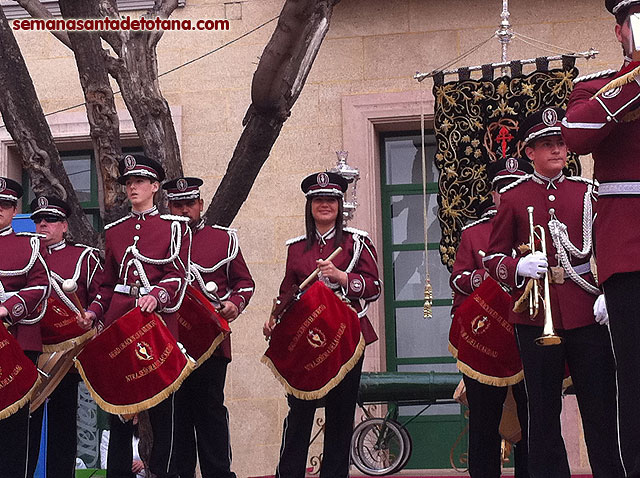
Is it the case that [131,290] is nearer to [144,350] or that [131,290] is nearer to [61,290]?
[144,350]

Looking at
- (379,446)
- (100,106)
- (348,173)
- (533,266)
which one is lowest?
(379,446)

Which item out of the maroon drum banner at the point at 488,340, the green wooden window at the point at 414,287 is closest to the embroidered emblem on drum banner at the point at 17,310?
the maroon drum banner at the point at 488,340

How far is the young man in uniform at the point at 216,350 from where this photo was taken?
24.3 feet

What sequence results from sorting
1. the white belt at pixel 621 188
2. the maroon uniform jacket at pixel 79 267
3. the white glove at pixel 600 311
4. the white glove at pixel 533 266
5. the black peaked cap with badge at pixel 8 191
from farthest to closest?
the maroon uniform jacket at pixel 79 267, the black peaked cap with badge at pixel 8 191, the white glove at pixel 533 266, the white glove at pixel 600 311, the white belt at pixel 621 188

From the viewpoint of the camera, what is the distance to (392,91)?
35.9ft

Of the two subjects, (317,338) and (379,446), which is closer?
(317,338)

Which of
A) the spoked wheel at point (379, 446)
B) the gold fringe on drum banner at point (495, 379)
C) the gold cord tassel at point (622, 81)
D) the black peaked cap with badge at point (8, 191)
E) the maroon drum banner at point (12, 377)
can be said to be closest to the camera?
the gold cord tassel at point (622, 81)

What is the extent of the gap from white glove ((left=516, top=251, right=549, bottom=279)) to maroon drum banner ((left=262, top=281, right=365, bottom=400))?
1672 mm

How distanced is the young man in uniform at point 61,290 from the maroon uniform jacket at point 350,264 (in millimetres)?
1415

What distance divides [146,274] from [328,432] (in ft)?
4.73

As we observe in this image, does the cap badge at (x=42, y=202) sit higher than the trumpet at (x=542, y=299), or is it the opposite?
the cap badge at (x=42, y=202)

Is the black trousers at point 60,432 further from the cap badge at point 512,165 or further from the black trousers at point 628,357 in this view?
the black trousers at point 628,357

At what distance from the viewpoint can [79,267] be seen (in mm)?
8109

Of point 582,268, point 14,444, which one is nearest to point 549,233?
point 582,268
